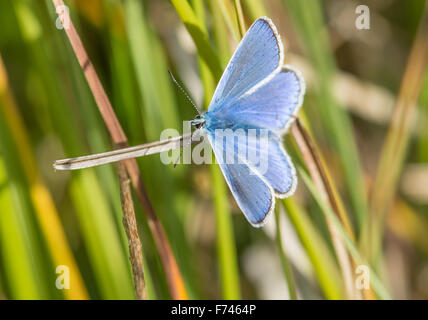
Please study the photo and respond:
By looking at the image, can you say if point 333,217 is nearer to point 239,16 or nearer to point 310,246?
point 310,246

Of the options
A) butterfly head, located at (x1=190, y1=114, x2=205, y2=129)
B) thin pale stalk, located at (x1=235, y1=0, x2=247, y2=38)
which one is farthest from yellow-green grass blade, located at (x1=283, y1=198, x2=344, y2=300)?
thin pale stalk, located at (x1=235, y1=0, x2=247, y2=38)

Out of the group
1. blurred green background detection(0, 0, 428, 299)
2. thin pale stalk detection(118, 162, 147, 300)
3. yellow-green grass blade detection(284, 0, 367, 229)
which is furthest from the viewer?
yellow-green grass blade detection(284, 0, 367, 229)

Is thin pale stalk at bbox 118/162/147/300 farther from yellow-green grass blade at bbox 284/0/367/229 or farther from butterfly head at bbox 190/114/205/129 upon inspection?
yellow-green grass blade at bbox 284/0/367/229

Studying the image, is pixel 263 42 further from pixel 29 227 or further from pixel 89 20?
pixel 89 20
